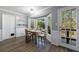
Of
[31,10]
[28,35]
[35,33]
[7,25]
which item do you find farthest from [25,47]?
[31,10]

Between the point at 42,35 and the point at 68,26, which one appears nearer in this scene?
the point at 68,26

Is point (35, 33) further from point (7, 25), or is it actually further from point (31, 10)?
point (7, 25)

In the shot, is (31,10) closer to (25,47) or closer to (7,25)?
(7,25)

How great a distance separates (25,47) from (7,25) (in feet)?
2.31

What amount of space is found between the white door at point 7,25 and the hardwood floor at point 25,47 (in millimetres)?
148

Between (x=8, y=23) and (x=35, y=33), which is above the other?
(x=8, y=23)

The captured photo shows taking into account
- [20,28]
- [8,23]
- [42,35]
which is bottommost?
[42,35]

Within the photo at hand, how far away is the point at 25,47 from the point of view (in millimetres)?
2205

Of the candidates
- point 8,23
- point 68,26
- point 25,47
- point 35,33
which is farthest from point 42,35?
point 8,23

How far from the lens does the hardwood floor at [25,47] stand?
7.07 feet

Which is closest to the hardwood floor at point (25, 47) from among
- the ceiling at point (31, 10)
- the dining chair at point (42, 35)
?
the dining chair at point (42, 35)

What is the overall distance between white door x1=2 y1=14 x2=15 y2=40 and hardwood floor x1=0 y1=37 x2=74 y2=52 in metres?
0.15

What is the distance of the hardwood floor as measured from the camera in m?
2.15
